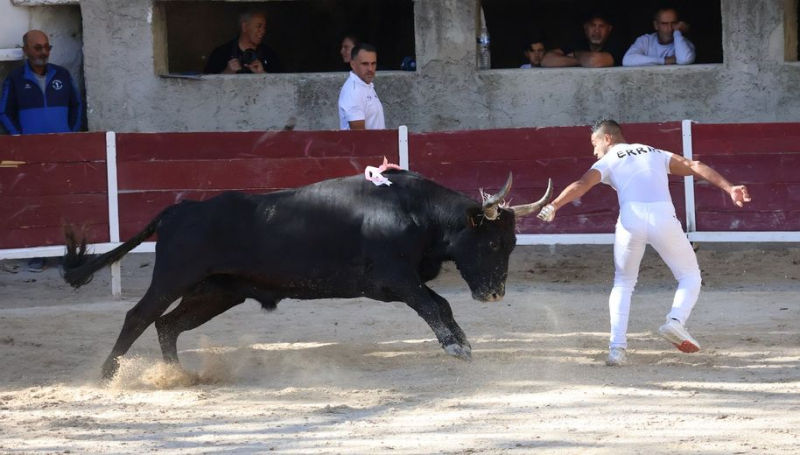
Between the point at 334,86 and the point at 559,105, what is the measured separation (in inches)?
60.7

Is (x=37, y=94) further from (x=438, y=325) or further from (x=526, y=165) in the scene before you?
(x=438, y=325)

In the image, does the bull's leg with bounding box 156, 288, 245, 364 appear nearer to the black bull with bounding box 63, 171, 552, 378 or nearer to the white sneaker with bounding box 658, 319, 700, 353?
the black bull with bounding box 63, 171, 552, 378

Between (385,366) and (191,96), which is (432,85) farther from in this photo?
(385,366)

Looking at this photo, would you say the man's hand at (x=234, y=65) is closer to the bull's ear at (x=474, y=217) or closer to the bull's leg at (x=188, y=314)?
the bull's leg at (x=188, y=314)

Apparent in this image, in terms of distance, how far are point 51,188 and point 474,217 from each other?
366 cm

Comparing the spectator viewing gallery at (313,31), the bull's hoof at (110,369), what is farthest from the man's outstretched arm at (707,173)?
the spectator viewing gallery at (313,31)

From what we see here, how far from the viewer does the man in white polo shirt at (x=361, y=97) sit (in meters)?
7.99

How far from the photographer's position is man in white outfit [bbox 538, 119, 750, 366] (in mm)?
5645

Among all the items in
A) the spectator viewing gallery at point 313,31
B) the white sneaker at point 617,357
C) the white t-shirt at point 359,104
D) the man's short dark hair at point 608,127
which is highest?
the spectator viewing gallery at point 313,31

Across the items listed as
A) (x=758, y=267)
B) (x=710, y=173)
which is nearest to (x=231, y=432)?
(x=710, y=173)

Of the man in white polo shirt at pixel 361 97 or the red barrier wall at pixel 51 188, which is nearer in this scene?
the man in white polo shirt at pixel 361 97

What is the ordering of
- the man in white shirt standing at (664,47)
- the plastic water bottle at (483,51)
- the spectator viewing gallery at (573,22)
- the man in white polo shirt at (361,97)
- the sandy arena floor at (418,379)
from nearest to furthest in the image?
the sandy arena floor at (418,379) < the man in white polo shirt at (361,97) < the man in white shirt standing at (664,47) < the plastic water bottle at (483,51) < the spectator viewing gallery at (573,22)

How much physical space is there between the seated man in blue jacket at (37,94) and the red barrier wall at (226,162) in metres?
0.70

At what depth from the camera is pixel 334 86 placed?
9.24m
